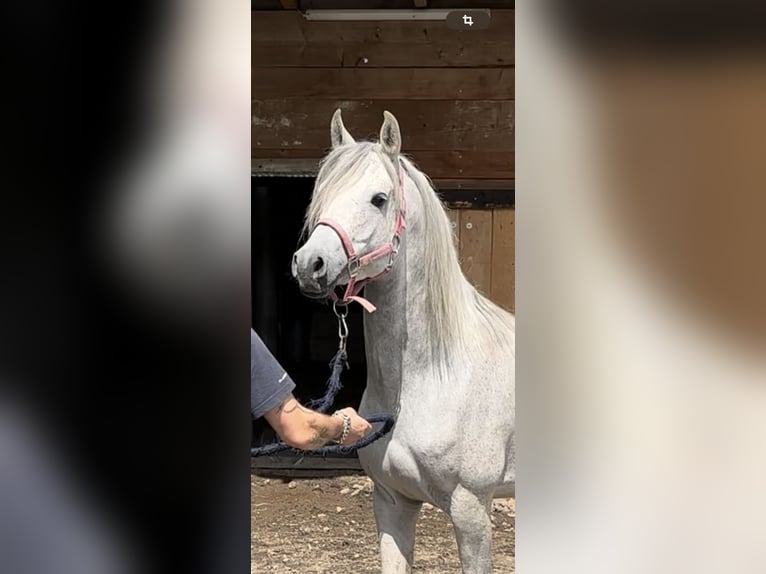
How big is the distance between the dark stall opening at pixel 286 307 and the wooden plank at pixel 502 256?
0.44 metres

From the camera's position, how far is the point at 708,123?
0.70m

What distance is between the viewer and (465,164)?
160cm

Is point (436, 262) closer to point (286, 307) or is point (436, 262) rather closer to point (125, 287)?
point (125, 287)

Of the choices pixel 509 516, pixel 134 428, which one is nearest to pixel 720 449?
pixel 134 428

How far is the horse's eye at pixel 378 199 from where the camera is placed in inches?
35.9

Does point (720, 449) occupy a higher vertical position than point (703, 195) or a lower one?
lower

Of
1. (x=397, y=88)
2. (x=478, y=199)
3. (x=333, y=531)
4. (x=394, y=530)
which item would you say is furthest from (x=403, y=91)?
(x=333, y=531)

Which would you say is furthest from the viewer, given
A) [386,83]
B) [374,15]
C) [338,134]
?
[386,83]

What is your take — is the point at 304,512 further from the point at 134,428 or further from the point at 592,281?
the point at 592,281

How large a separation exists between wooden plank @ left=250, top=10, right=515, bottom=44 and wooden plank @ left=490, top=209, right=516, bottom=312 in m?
0.44

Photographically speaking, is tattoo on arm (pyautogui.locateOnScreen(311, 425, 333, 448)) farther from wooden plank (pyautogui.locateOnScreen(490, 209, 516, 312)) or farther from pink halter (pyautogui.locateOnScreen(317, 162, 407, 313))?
wooden plank (pyautogui.locateOnScreen(490, 209, 516, 312))

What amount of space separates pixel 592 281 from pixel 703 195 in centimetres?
16

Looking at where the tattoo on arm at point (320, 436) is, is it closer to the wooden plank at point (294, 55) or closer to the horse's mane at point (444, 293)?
the horse's mane at point (444, 293)

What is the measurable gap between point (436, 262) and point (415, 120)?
704 mm
